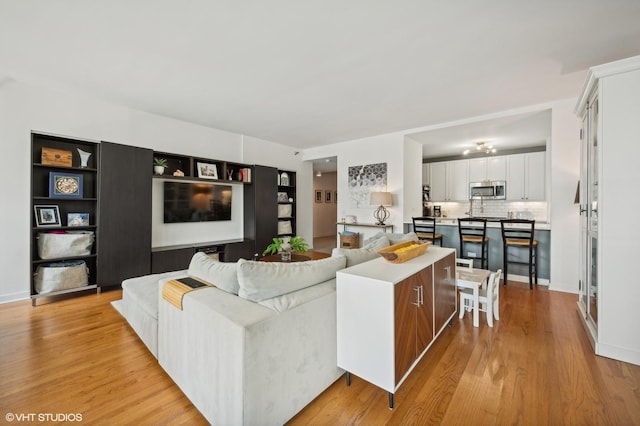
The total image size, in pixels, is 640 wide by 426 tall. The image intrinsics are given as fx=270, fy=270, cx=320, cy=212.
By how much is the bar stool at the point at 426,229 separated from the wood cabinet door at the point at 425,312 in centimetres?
263

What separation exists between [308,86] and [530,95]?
288 cm

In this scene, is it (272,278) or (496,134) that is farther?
(496,134)

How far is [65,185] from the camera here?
11.1 feet

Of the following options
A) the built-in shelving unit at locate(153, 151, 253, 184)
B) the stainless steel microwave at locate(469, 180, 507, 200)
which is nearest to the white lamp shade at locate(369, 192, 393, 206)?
the built-in shelving unit at locate(153, 151, 253, 184)

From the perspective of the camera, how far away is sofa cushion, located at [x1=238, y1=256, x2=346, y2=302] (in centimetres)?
149

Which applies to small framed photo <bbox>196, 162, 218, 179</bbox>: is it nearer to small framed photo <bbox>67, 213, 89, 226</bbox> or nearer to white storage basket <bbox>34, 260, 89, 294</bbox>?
small framed photo <bbox>67, 213, 89, 226</bbox>

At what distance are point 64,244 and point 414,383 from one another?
13.5 feet

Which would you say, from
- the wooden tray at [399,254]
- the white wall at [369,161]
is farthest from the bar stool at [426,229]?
the wooden tray at [399,254]

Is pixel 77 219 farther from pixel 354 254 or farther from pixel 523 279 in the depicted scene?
pixel 523 279

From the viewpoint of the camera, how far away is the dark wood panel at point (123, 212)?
11.6 feet

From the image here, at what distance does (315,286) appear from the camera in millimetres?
1739

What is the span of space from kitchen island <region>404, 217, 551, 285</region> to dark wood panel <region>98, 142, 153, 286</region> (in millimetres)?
4779

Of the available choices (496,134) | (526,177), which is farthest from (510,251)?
(526,177)

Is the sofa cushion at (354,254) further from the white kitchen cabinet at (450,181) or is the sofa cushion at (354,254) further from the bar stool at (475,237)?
the white kitchen cabinet at (450,181)
